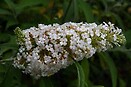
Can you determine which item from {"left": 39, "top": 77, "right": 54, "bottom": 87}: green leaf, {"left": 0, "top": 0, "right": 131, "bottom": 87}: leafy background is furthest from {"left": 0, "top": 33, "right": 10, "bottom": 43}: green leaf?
{"left": 39, "top": 77, "right": 54, "bottom": 87}: green leaf

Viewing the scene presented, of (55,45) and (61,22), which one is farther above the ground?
(61,22)

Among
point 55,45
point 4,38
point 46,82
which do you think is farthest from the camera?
point 4,38

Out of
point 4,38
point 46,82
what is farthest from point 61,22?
point 46,82

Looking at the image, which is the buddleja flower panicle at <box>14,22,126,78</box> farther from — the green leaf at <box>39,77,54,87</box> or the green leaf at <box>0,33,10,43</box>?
the green leaf at <box>0,33,10,43</box>

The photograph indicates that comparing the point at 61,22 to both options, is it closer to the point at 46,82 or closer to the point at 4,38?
the point at 4,38

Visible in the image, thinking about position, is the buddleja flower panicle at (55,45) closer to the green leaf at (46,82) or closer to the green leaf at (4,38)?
the green leaf at (46,82)

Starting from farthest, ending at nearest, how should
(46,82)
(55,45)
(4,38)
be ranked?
1. (4,38)
2. (46,82)
3. (55,45)

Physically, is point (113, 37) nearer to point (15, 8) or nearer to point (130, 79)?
point (15, 8)
